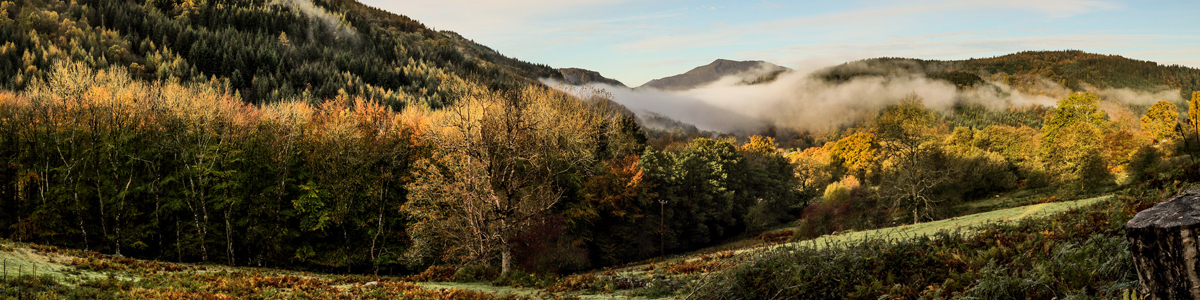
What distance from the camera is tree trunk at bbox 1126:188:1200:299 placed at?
4531 millimetres

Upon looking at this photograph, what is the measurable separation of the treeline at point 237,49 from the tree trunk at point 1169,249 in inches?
2351

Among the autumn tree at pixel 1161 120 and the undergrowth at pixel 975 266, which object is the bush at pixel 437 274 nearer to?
the undergrowth at pixel 975 266

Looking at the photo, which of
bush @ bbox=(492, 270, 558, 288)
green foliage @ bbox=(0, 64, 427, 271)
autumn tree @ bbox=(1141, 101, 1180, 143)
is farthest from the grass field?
autumn tree @ bbox=(1141, 101, 1180, 143)

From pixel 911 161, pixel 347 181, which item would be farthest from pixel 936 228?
pixel 347 181

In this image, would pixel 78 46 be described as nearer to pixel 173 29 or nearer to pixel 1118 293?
pixel 173 29

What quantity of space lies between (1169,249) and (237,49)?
352ft

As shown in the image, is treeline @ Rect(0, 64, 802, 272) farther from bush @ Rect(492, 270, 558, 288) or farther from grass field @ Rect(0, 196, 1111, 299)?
grass field @ Rect(0, 196, 1111, 299)

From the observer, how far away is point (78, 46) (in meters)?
72.5

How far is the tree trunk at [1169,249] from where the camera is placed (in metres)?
4.53

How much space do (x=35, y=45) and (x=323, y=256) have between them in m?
61.2

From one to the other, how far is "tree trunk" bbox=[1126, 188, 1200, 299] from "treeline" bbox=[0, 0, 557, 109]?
59.7 m

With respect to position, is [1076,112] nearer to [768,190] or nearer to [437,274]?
[768,190]

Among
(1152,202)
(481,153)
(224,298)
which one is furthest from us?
(481,153)

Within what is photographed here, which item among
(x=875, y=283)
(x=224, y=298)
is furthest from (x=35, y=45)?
(x=875, y=283)
